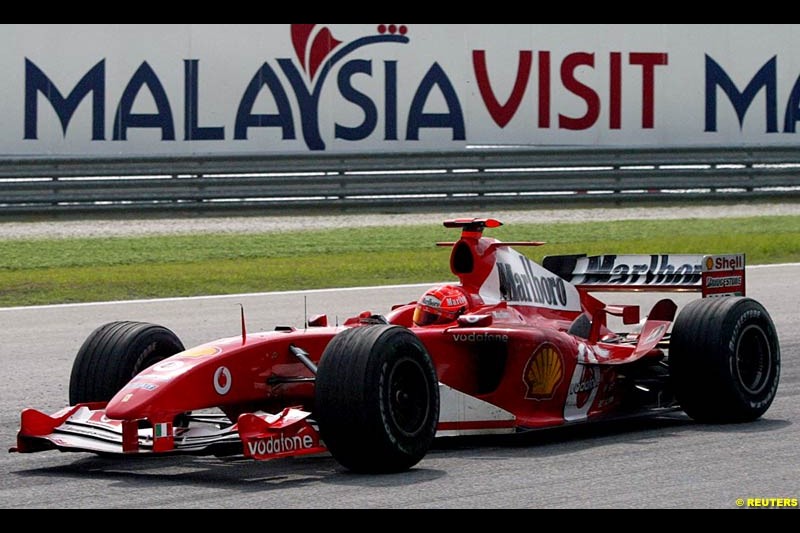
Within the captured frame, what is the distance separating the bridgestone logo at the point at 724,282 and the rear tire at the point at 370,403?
312cm

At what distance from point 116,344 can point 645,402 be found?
3.55m

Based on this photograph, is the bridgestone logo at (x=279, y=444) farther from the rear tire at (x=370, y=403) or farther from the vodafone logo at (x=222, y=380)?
the vodafone logo at (x=222, y=380)

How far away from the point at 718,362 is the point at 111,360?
3793 millimetres

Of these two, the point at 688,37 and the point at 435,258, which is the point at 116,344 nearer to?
the point at 435,258

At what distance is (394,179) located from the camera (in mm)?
22125

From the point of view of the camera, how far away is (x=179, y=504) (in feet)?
21.3

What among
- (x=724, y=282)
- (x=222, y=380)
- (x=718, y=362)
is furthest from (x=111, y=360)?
(x=724, y=282)

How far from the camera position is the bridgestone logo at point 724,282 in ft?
32.0

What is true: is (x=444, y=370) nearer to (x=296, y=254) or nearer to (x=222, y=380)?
(x=222, y=380)

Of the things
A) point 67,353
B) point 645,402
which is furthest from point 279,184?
point 645,402

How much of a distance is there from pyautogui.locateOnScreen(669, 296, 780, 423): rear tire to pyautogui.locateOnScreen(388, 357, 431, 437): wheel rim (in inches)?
88.1
